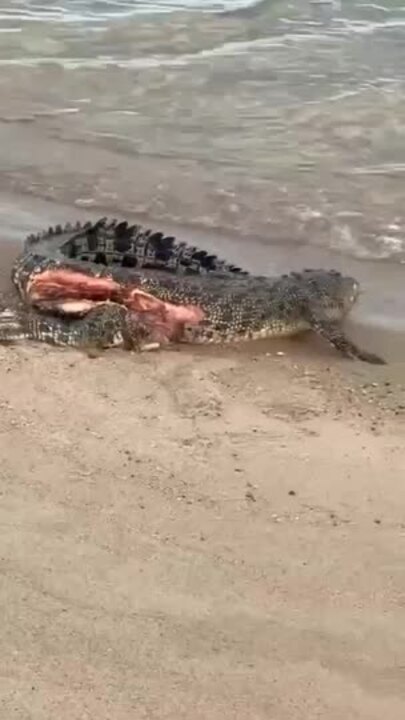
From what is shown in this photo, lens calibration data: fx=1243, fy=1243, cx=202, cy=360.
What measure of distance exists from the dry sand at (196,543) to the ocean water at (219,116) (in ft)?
8.33

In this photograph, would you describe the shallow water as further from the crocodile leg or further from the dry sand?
the dry sand

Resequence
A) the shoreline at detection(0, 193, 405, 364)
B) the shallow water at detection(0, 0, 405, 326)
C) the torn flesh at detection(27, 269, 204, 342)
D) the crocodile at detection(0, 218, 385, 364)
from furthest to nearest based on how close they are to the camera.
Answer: the shallow water at detection(0, 0, 405, 326), the shoreline at detection(0, 193, 405, 364), the torn flesh at detection(27, 269, 204, 342), the crocodile at detection(0, 218, 385, 364)

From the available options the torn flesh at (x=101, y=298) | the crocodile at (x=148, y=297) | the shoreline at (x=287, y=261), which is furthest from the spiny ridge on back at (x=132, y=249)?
the shoreline at (x=287, y=261)

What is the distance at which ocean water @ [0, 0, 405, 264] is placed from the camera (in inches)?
324

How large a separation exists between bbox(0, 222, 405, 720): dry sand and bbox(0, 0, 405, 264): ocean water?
254 cm

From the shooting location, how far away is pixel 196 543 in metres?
4.05

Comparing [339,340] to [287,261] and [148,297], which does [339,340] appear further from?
[287,261]

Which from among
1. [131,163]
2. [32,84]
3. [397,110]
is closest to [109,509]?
[131,163]

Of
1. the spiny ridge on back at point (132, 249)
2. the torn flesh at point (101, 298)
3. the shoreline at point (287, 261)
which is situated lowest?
the shoreline at point (287, 261)

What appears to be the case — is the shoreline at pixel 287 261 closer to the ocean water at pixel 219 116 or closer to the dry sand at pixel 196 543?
the ocean water at pixel 219 116

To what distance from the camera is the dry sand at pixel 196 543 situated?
133 inches

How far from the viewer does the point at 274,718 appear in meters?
3.28

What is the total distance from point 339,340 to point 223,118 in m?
4.24

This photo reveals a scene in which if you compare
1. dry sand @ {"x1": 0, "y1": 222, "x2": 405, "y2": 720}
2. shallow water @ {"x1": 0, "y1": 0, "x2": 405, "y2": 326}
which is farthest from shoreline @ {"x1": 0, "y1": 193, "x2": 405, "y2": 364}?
dry sand @ {"x1": 0, "y1": 222, "x2": 405, "y2": 720}
